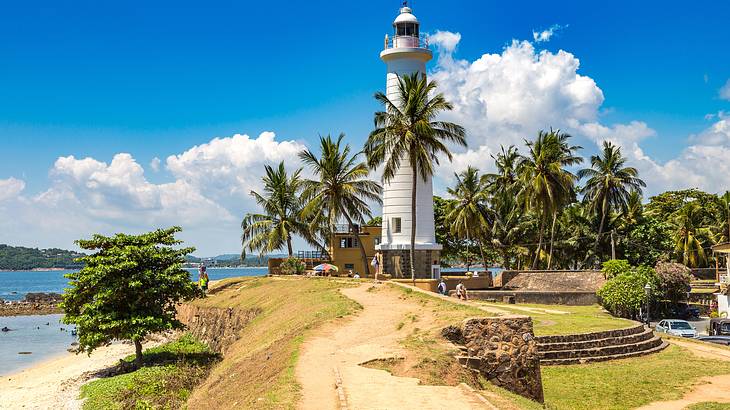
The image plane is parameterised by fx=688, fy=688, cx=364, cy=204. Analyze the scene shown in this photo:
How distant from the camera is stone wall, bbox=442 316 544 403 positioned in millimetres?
16812

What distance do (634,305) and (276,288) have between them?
19.3 metres

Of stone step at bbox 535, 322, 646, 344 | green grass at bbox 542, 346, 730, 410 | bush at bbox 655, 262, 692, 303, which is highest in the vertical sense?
bush at bbox 655, 262, 692, 303

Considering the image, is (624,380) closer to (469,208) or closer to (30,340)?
(469,208)

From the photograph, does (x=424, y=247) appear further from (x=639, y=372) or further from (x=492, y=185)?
(x=492, y=185)

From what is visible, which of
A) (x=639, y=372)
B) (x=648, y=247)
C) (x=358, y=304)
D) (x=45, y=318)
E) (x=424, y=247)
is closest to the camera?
(x=639, y=372)

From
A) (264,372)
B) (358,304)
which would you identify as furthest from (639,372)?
(264,372)

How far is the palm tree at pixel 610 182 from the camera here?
188 ft

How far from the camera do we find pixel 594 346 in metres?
24.8

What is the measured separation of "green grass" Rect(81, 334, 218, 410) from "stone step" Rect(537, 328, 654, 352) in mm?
11760

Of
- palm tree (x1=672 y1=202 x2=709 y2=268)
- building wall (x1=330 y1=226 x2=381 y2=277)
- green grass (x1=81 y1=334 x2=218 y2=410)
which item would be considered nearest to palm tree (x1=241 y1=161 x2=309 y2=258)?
building wall (x1=330 y1=226 x2=381 y2=277)

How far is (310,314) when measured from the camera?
954 inches

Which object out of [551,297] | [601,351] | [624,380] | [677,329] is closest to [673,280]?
[551,297]

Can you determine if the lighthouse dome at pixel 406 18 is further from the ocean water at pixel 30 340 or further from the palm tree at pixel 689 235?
the palm tree at pixel 689 235

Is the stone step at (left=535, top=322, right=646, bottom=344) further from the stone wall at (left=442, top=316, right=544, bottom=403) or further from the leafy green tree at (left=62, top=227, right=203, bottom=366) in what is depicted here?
the leafy green tree at (left=62, top=227, right=203, bottom=366)
